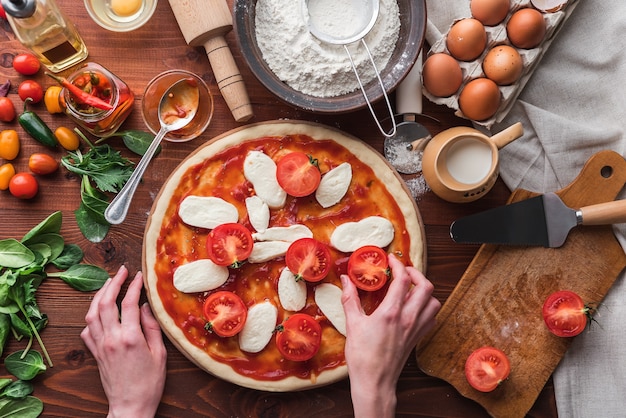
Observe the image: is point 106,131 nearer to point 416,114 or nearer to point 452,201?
point 416,114

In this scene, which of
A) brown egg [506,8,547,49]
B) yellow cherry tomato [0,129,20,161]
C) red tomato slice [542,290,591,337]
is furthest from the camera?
yellow cherry tomato [0,129,20,161]

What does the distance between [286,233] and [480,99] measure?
3.23 ft

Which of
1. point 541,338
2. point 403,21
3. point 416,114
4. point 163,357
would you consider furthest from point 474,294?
point 163,357

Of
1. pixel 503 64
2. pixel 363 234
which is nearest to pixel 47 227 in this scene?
pixel 363 234

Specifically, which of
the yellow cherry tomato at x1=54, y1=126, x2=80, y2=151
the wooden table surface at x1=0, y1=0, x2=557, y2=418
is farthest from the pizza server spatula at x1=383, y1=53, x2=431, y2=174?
the yellow cherry tomato at x1=54, y1=126, x2=80, y2=151

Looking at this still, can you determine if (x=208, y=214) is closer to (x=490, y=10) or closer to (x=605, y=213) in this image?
(x=490, y=10)

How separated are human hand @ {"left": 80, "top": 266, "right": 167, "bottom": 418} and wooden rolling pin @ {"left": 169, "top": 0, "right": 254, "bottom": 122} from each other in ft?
2.84

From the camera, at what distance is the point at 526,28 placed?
250cm

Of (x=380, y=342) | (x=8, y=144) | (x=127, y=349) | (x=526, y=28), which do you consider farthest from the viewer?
(x=8, y=144)

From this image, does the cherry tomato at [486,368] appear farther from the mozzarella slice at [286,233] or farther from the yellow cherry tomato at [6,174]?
the yellow cherry tomato at [6,174]

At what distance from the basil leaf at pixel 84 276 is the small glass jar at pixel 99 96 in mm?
593

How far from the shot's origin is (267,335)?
2641mm

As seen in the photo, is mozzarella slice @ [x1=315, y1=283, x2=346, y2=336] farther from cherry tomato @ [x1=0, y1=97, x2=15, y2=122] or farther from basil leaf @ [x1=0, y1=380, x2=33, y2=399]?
cherry tomato @ [x1=0, y1=97, x2=15, y2=122]

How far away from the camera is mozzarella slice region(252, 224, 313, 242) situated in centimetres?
266
